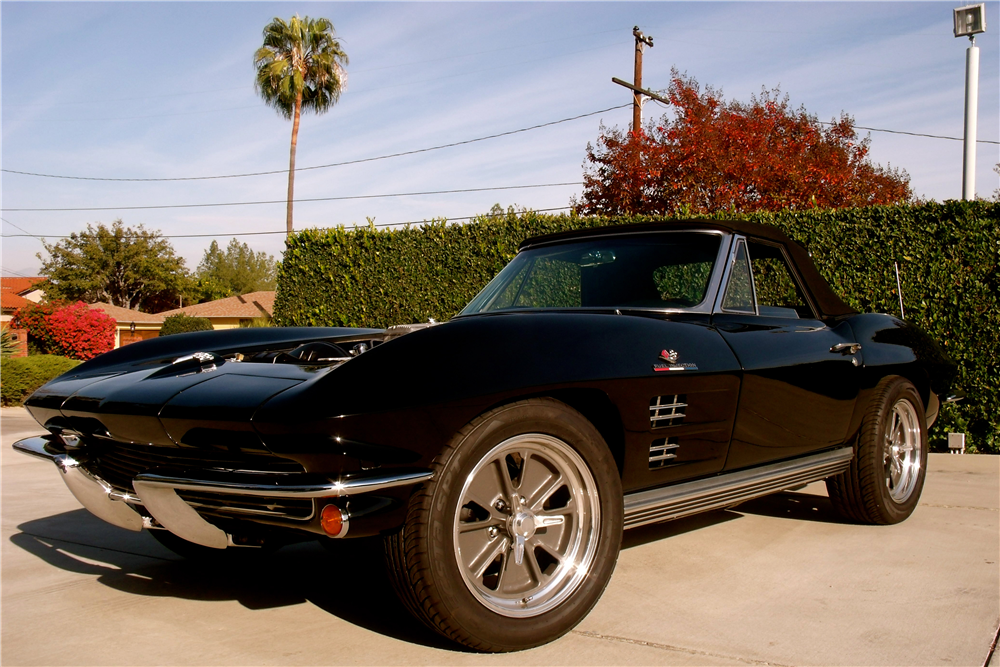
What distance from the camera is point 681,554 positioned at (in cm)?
371

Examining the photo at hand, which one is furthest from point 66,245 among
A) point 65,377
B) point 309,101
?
point 65,377

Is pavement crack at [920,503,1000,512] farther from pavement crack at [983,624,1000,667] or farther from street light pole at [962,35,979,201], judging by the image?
street light pole at [962,35,979,201]

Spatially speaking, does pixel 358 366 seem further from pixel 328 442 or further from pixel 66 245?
pixel 66 245

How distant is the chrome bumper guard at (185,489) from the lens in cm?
222

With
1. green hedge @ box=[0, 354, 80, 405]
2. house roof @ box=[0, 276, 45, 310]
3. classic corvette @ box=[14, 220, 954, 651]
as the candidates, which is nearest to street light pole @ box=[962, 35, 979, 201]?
classic corvette @ box=[14, 220, 954, 651]

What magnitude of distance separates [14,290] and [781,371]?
3357 inches

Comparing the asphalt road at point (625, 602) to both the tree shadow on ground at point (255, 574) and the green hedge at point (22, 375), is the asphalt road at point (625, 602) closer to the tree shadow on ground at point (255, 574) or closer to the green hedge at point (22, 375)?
the tree shadow on ground at point (255, 574)

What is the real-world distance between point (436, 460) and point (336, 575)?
4.72ft

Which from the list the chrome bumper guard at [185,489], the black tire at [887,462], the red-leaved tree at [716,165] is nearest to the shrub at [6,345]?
the red-leaved tree at [716,165]

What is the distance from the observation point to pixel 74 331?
23.6 m

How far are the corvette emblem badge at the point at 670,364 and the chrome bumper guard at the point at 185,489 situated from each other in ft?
3.42

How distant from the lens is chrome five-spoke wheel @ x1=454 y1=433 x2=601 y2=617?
2.56 metres

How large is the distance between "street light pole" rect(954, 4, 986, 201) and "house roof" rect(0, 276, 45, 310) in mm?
54572

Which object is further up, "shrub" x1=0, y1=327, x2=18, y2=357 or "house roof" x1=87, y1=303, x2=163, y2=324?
"house roof" x1=87, y1=303, x2=163, y2=324
